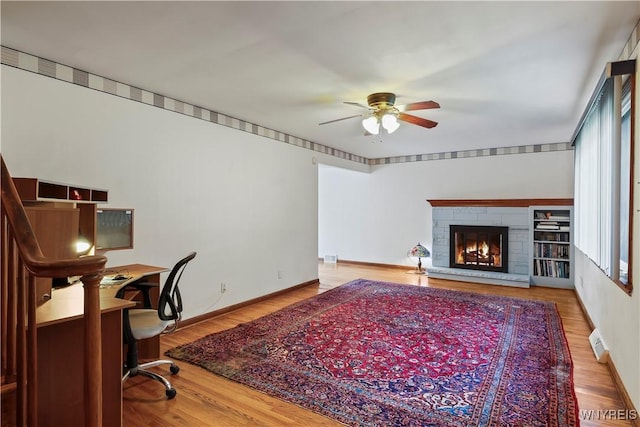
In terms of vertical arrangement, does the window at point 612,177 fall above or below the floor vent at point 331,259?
above

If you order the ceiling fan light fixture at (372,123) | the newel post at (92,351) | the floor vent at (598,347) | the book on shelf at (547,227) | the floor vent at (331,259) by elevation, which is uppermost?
the ceiling fan light fixture at (372,123)

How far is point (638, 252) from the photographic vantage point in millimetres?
2119

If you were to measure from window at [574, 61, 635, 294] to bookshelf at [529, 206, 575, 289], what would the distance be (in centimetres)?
262

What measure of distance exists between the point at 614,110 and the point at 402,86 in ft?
5.23

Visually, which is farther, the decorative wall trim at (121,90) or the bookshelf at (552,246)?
the bookshelf at (552,246)

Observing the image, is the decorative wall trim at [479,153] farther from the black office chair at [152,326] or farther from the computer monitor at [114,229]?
the black office chair at [152,326]

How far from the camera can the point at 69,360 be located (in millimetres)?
1719

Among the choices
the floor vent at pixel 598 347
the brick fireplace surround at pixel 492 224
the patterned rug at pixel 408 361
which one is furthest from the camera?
the brick fireplace surround at pixel 492 224

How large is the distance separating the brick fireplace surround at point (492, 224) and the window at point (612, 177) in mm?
2582

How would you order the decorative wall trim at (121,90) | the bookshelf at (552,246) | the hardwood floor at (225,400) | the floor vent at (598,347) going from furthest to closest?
the bookshelf at (552,246)
the floor vent at (598,347)
the decorative wall trim at (121,90)
the hardwood floor at (225,400)

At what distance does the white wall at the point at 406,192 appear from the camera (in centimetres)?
614

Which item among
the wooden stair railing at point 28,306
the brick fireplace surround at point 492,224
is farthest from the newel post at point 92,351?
the brick fireplace surround at point 492,224

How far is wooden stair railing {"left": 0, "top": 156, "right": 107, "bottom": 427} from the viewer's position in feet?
3.79

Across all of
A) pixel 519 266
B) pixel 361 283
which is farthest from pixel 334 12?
pixel 519 266
